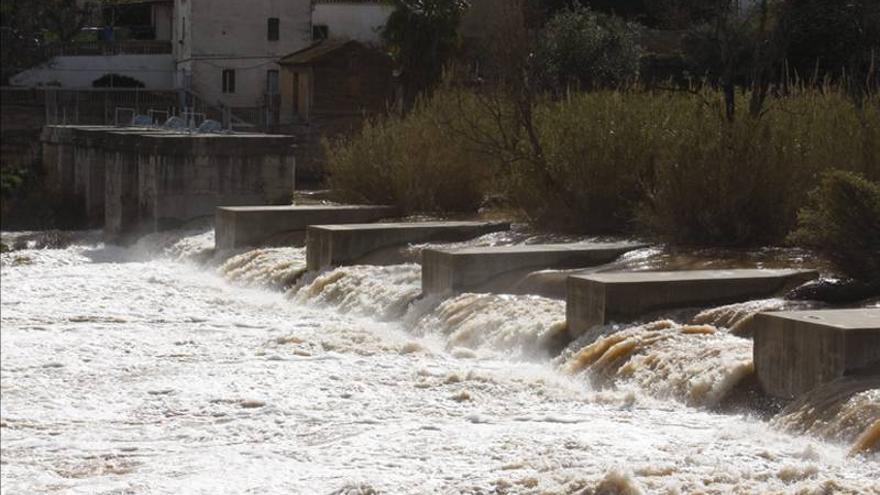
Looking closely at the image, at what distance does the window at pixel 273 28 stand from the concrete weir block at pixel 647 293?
141 ft

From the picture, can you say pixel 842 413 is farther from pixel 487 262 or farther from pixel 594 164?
pixel 594 164

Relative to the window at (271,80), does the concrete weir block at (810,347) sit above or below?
below

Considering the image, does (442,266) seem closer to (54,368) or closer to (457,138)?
(54,368)

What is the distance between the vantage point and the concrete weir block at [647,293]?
43.9ft

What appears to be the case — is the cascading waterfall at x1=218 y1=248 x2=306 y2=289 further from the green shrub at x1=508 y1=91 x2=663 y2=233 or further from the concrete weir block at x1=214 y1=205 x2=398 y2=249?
the green shrub at x1=508 y1=91 x2=663 y2=233

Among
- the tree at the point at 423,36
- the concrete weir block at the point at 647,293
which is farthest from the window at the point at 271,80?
the concrete weir block at the point at 647,293

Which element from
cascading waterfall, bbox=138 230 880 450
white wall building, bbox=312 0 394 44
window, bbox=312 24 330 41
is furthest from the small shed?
cascading waterfall, bbox=138 230 880 450

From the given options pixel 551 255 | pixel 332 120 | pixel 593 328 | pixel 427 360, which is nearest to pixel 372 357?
pixel 427 360

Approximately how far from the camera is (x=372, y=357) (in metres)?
14.1

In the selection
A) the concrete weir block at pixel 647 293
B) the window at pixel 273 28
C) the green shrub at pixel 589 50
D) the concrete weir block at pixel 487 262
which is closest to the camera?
the concrete weir block at pixel 647 293

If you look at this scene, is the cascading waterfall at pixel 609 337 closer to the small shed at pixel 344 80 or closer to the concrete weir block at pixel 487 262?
the concrete weir block at pixel 487 262

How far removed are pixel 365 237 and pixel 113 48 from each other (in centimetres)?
3468

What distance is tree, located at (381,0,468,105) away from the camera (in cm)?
4456

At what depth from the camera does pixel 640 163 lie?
19.8 meters
